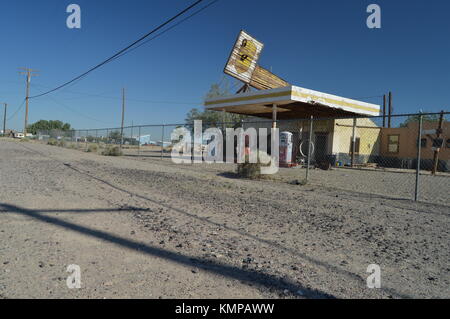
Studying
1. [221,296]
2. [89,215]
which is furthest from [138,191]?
[221,296]

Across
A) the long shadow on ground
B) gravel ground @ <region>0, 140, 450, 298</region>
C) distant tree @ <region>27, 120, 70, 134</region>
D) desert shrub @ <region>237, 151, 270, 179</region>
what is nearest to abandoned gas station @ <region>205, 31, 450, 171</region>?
desert shrub @ <region>237, 151, 270, 179</region>

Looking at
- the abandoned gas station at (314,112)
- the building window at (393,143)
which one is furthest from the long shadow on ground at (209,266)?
the building window at (393,143)

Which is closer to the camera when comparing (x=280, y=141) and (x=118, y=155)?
(x=280, y=141)

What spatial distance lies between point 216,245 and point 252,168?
7252 mm

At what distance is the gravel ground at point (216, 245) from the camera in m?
2.89

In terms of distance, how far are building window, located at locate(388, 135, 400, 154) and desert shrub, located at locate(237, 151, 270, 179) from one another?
18.0m

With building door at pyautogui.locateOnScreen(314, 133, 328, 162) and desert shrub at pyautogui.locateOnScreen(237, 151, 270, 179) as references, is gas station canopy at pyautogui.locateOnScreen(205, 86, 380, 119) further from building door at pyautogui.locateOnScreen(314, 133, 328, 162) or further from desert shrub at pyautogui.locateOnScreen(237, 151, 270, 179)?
desert shrub at pyautogui.locateOnScreen(237, 151, 270, 179)

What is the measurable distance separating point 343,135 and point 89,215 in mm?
20939

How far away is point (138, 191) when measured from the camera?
8.02 metres

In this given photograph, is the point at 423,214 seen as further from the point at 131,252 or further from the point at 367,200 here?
the point at 131,252

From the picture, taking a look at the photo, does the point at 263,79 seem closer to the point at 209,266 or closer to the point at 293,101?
the point at 293,101

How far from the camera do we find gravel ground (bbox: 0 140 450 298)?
114 inches

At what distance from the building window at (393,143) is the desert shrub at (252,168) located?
18.0m

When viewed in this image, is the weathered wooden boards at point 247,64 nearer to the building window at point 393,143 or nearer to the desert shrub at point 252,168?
the desert shrub at point 252,168
